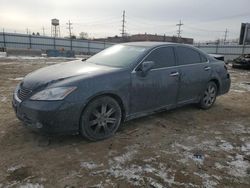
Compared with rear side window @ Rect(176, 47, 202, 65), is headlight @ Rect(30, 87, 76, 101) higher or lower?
lower

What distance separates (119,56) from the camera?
4.42 m

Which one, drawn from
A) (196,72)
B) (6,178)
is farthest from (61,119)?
(196,72)

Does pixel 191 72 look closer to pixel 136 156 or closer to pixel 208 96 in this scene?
pixel 208 96

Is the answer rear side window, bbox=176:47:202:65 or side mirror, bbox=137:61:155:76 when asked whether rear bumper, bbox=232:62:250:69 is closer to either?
rear side window, bbox=176:47:202:65

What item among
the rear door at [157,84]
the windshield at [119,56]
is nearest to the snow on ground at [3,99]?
the windshield at [119,56]

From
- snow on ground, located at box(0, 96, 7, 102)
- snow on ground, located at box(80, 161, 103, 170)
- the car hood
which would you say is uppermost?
the car hood

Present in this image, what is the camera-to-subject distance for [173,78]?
4.60m

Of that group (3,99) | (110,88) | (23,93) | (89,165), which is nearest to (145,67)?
(110,88)

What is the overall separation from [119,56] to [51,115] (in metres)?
1.78

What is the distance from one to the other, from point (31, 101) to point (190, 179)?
2.27 metres

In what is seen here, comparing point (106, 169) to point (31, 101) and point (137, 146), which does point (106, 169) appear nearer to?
point (137, 146)

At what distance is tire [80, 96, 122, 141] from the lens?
11.5 ft

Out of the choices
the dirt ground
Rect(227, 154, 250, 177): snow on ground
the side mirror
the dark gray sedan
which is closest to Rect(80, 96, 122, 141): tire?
the dark gray sedan

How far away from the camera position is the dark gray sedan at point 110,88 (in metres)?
3.29
